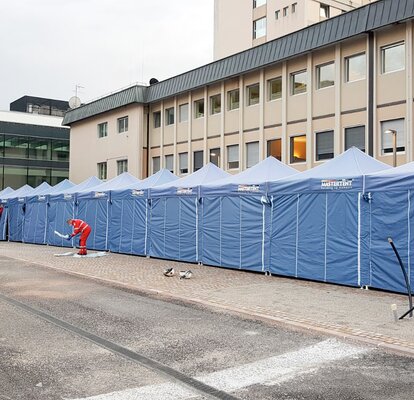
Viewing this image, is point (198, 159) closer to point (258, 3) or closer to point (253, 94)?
point (253, 94)

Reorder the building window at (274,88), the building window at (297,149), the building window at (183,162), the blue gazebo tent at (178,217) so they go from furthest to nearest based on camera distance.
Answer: the building window at (183,162) < the building window at (274,88) < the building window at (297,149) < the blue gazebo tent at (178,217)

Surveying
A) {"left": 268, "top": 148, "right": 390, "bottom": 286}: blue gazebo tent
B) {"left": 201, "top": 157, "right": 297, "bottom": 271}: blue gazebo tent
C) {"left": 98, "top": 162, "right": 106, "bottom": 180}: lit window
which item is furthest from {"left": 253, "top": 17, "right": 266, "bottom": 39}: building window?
{"left": 268, "top": 148, "right": 390, "bottom": 286}: blue gazebo tent

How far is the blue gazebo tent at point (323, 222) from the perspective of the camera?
1209 cm

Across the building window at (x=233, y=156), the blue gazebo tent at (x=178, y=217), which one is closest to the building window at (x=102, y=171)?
the building window at (x=233, y=156)

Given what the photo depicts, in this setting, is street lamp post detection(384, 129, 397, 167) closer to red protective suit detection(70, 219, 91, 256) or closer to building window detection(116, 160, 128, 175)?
red protective suit detection(70, 219, 91, 256)

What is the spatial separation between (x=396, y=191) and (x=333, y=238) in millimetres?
1993

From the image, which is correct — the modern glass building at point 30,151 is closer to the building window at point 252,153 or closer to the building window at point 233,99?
the building window at point 233,99

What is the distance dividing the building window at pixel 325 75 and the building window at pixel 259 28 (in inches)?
1283

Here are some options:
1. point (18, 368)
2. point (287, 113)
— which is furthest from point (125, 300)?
point (287, 113)

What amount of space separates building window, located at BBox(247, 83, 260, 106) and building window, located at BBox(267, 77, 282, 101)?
36.2 inches

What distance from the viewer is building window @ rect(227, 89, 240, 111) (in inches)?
1105

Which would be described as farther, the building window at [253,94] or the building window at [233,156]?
the building window at [233,156]

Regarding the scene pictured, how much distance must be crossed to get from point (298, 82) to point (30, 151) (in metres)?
36.7

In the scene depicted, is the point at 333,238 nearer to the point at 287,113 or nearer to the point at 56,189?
the point at 287,113
